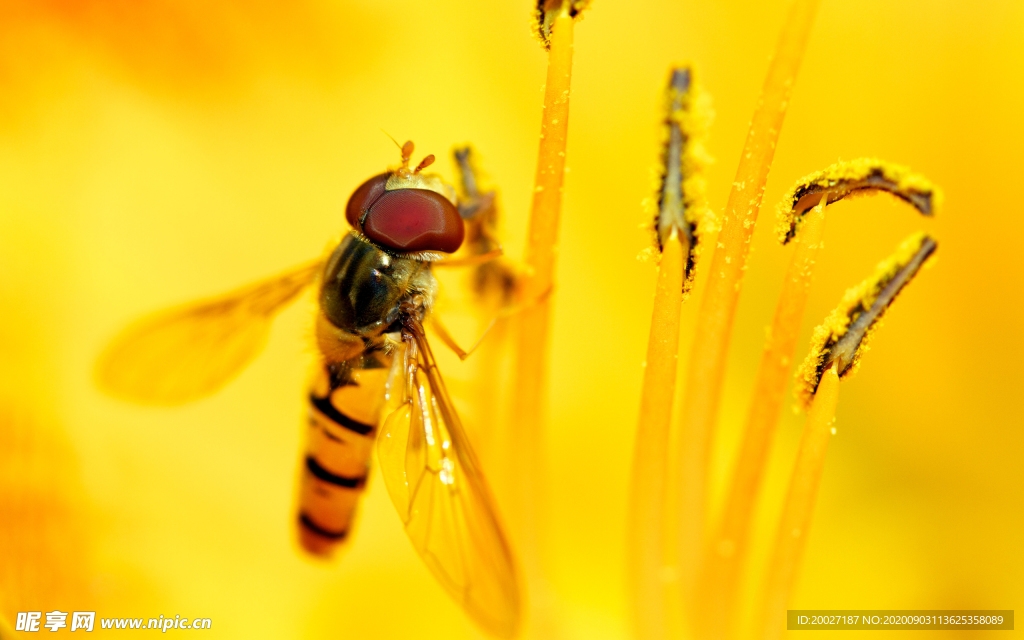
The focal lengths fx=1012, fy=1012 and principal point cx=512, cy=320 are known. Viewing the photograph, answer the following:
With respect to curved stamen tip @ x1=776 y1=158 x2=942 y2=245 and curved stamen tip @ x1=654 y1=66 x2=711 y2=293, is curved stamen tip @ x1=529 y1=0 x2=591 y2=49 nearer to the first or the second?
curved stamen tip @ x1=654 y1=66 x2=711 y2=293

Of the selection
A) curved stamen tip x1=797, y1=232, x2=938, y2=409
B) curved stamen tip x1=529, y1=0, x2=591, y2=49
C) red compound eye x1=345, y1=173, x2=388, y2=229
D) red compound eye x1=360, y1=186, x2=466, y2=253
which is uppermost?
curved stamen tip x1=529, y1=0, x2=591, y2=49

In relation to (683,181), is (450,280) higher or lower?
higher

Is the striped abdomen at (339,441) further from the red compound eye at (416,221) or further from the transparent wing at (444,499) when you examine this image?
the red compound eye at (416,221)

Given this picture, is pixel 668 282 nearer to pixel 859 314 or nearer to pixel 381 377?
pixel 859 314

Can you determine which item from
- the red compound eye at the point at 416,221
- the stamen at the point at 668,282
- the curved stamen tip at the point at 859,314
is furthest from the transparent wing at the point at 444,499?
the curved stamen tip at the point at 859,314

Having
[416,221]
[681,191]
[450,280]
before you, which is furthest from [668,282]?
[450,280]

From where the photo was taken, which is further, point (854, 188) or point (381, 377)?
point (381, 377)

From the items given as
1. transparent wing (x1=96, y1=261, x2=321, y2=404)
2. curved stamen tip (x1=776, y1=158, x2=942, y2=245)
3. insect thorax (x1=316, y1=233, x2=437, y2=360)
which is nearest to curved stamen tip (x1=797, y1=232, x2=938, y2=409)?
curved stamen tip (x1=776, y1=158, x2=942, y2=245)

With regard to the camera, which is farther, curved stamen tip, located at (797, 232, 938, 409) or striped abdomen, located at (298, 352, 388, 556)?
striped abdomen, located at (298, 352, 388, 556)
